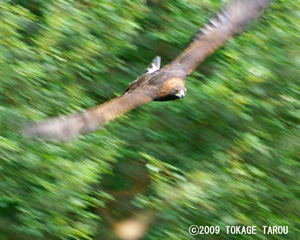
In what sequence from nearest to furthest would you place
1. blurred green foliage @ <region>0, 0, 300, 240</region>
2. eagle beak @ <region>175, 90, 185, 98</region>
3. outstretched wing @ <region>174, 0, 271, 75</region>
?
blurred green foliage @ <region>0, 0, 300, 240</region>, eagle beak @ <region>175, 90, 185, 98</region>, outstretched wing @ <region>174, 0, 271, 75</region>

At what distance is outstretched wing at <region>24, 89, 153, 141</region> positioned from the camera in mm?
4051

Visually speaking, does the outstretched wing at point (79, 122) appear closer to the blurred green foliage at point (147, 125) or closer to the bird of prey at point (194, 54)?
the blurred green foliage at point (147, 125)

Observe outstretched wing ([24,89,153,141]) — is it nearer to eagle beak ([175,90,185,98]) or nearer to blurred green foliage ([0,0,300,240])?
blurred green foliage ([0,0,300,240])

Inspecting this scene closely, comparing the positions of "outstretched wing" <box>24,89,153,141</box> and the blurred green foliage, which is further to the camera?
the blurred green foliage

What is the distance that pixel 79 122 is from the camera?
425cm

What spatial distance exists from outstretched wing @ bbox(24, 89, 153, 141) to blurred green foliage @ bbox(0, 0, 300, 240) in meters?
0.18

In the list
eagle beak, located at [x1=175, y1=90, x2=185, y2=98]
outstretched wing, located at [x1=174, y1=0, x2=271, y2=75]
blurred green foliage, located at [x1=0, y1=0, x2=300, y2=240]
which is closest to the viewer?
blurred green foliage, located at [x1=0, y1=0, x2=300, y2=240]

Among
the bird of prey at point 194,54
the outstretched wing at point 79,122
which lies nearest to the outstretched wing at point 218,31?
the bird of prey at point 194,54

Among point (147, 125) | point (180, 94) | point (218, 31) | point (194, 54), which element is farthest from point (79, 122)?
point (218, 31)

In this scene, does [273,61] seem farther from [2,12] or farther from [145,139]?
[2,12]

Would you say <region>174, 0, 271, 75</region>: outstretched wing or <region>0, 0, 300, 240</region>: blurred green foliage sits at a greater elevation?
<region>174, 0, 271, 75</region>: outstretched wing

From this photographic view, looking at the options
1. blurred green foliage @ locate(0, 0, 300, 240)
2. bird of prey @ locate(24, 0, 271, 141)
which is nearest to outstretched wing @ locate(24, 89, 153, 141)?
blurred green foliage @ locate(0, 0, 300, 240)

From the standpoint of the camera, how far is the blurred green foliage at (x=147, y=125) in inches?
167

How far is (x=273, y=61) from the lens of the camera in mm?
5336
